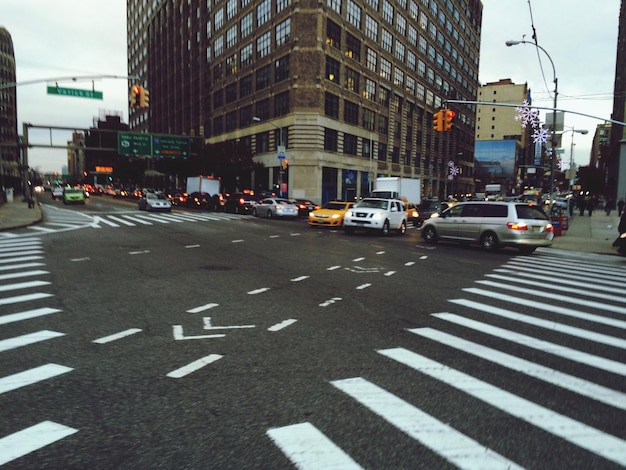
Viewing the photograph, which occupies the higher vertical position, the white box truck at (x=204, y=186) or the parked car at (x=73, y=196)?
the white box truck at (x=204, y=186)

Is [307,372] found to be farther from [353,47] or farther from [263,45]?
[263,45]

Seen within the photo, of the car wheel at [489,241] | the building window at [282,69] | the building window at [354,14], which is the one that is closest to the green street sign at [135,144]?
the building window at [282,69]

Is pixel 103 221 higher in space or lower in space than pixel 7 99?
lower

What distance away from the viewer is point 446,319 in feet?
20.6

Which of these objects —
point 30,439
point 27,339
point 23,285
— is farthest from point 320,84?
point 30,439

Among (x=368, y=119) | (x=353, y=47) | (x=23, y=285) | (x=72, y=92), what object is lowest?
(x=23, y=285)

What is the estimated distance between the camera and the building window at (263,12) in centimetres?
4862

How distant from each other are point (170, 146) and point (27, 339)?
4900 cm

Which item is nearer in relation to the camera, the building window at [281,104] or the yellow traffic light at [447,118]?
the yellow traffic light at [447,118]

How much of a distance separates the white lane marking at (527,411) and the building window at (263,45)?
166 feet

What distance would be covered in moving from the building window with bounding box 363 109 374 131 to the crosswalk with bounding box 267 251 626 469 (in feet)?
155

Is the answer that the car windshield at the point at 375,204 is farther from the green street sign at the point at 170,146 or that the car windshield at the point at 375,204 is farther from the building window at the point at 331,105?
the green street sign at the point at 170,146

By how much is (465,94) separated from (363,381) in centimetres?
9772

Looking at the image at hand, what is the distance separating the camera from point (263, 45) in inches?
1980
